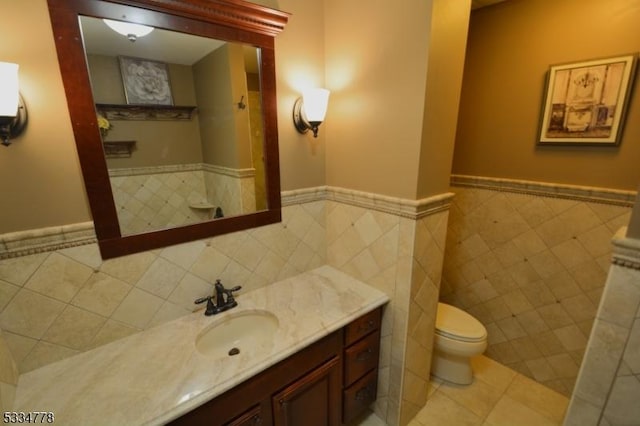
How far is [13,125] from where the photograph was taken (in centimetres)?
88

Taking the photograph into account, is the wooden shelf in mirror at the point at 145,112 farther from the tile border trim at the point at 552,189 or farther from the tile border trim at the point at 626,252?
the tile border trim at the point at 552,189

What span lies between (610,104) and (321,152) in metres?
1.55

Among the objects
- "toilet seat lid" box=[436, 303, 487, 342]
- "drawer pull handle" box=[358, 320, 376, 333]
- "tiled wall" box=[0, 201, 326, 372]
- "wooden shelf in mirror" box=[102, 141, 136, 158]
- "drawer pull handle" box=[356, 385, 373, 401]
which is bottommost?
"drawer pull handle" box=[356, 385, 373, 401]

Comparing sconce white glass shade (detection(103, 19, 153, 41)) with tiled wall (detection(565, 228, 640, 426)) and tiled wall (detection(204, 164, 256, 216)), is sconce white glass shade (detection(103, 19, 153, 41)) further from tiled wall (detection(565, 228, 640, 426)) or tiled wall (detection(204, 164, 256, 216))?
tiled wall (detection(565, 228, 640, 426))

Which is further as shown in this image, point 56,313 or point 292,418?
point 292,418

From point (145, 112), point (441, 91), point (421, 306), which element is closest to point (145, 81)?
point (145, 112)

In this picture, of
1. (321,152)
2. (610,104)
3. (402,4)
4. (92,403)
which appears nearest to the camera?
(92,403)

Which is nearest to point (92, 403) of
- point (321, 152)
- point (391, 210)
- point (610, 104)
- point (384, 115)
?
point (391, 210)

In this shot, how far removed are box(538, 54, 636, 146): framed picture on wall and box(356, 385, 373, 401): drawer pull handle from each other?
180cm

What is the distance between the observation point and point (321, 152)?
1.65 metres

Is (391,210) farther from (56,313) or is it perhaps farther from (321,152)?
(56,313)

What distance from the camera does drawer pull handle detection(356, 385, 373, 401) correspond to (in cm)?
148

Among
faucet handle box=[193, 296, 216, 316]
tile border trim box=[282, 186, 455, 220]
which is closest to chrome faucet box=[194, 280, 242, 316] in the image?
faucet handle box=[193, 296, 216, 316]

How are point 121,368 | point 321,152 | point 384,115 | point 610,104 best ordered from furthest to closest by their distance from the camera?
point 321,152, point 610,104, point 384,115, point 121,368
